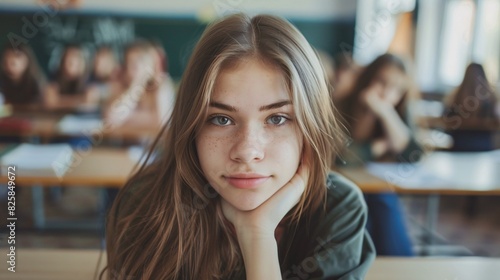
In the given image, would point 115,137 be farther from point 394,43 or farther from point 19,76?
point 394,43

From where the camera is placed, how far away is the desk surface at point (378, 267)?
96cm

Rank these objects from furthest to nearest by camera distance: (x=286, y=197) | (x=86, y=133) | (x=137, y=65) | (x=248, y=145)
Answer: (x=137, y=65) < (x=86, y=133) < (x=286, y=197) < (x=248, y=145)

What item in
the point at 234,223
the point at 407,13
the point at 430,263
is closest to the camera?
the point at 234,223

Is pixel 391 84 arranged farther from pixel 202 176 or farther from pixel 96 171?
pixel 202 176

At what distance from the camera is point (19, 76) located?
4.46 meters

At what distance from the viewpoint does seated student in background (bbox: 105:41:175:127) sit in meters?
3.21

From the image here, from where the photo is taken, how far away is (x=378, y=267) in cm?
102

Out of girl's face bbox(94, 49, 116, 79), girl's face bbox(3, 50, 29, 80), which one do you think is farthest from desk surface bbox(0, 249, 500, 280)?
girl's face bbox(94, 49, 116, 79)

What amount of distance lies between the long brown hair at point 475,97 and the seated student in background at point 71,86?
10.3 feet

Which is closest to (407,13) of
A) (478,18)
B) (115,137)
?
(478,18)

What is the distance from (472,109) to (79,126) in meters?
2.91

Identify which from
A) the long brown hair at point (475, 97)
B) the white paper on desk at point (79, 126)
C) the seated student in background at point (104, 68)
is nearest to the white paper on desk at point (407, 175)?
the long brown hair at point (475, 97)

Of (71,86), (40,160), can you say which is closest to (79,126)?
(40,160)

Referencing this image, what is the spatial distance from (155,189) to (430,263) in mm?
608
